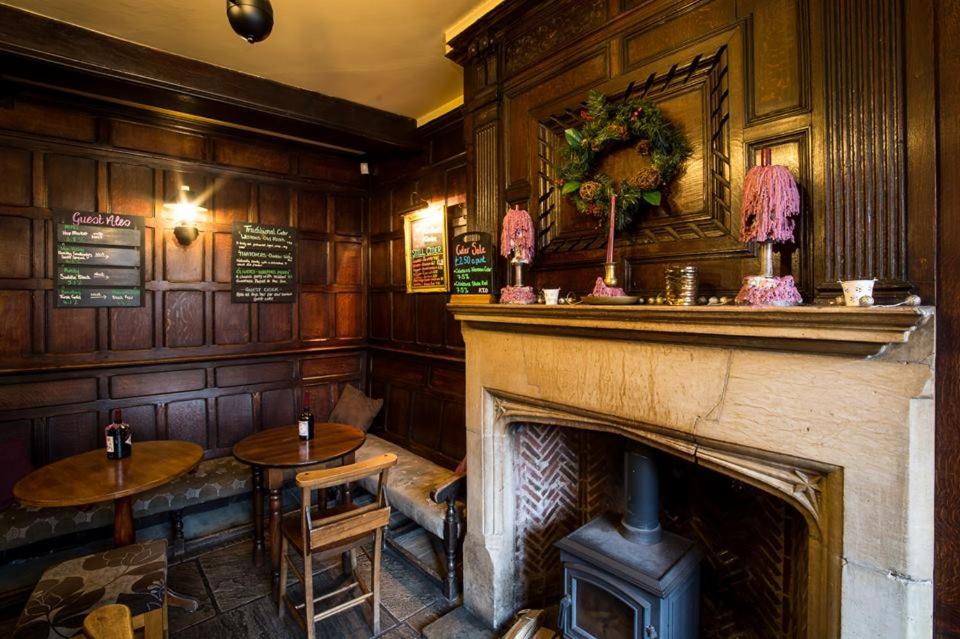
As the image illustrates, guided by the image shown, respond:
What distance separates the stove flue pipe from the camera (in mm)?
2008

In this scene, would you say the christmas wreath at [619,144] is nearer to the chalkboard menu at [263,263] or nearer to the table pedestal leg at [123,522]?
the table pedestal leg at [123,522]

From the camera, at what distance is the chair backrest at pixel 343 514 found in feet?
6.88

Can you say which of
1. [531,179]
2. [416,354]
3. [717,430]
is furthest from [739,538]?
Result: [416,354]

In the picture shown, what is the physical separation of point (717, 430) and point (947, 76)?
1.22 meters

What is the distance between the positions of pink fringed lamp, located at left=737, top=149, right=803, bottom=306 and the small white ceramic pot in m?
0.16

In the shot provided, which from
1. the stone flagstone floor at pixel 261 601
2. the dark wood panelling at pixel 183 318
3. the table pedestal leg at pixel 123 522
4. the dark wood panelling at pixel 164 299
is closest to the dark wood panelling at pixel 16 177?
the dark wood panelling at pixel 164 299

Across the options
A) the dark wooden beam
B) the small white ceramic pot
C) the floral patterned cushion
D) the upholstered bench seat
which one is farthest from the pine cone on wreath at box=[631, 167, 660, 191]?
the dark wooden beam

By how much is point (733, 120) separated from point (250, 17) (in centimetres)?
197

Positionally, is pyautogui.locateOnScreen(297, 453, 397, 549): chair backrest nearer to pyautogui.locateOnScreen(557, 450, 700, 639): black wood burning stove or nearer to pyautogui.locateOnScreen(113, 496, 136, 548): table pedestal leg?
pyautogui.locateOnScreen(557, 450, 700, 639): black wood burning stove

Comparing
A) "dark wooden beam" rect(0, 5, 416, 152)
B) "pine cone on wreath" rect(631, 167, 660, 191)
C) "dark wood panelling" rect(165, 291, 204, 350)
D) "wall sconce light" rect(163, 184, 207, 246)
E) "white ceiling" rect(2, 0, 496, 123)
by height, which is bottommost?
"dark wood panelling" rect(165, 291, 204, 350)

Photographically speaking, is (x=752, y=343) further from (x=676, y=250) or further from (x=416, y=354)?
(x=416, y=354)

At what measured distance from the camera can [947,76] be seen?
1.26m

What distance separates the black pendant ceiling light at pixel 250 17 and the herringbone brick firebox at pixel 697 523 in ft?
7.40

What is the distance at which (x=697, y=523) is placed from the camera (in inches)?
84.8
